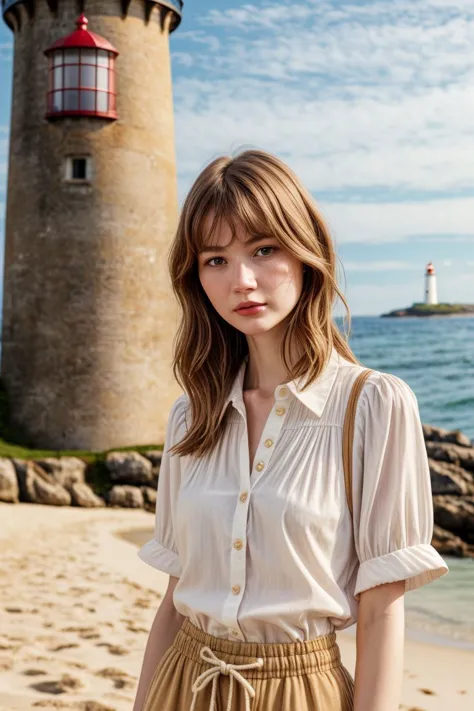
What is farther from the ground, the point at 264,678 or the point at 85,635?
the point at 264,678

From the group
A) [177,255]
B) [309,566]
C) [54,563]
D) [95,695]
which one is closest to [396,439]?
[309,566]

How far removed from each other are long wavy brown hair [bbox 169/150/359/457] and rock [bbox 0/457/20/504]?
492 inches

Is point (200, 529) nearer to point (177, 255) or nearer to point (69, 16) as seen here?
point (177, 255)

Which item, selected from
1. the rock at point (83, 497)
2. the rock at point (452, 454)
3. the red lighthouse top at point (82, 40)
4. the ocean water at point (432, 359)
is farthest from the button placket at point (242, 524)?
the ocean water at point (432, 359)

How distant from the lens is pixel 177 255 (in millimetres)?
2008

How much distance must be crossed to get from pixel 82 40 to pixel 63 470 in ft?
25.2

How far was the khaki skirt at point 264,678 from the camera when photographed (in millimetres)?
1710

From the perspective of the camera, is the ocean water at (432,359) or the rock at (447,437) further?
the ocean water at (432,359)

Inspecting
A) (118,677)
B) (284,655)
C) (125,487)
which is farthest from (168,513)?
(125,487)

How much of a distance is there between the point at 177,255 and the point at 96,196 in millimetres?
14297

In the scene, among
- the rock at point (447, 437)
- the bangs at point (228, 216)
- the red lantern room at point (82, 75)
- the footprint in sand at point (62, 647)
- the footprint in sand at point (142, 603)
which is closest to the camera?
the bangs at point (228, 216)

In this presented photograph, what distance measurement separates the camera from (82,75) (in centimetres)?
1567

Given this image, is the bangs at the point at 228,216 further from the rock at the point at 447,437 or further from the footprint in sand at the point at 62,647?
the rock at the point at 447,437

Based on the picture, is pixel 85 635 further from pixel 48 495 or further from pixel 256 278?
pixel 48 495
